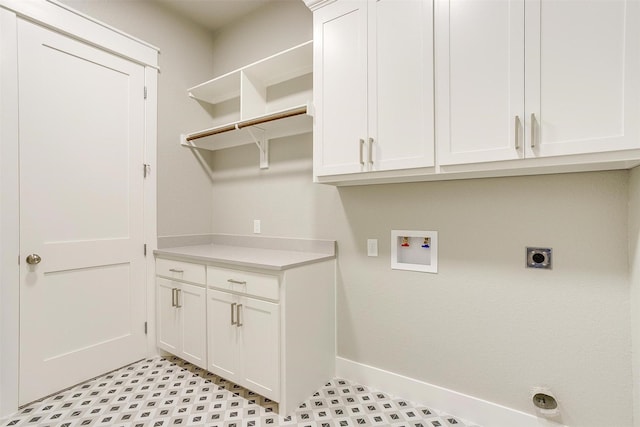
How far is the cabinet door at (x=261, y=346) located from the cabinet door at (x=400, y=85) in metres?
1.04

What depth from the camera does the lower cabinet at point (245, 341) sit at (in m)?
1.78

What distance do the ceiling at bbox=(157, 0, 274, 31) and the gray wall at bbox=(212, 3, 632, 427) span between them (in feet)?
1.49

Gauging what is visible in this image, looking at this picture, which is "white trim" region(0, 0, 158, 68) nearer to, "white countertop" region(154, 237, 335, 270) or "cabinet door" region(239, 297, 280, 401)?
"white countertop" region(154, 237, 335, 270)

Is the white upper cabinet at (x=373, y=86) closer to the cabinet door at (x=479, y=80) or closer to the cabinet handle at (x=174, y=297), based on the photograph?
the cabinet door at (x=479, y=80)

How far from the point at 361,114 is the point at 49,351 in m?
2.42

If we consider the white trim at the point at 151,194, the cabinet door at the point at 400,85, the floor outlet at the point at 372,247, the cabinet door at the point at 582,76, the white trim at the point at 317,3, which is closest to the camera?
the cabinet door at the point at 582,76

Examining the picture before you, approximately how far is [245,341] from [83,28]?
2338 mm

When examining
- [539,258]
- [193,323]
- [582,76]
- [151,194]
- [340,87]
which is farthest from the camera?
[151,194]

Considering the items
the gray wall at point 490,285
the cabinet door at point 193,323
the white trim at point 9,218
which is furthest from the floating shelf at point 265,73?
the cabinet door at point 193,323

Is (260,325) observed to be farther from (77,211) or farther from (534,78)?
(534,78)

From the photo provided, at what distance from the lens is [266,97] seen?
2.57m

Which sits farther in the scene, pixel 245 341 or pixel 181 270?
pixel 181 270

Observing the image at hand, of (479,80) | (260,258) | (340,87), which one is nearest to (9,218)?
(260,258)

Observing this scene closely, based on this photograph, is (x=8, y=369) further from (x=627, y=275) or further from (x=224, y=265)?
(x=627, y=275)
